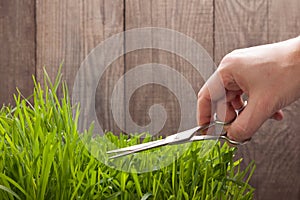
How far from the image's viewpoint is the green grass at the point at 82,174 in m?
0.78

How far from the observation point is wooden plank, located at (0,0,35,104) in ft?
5.05

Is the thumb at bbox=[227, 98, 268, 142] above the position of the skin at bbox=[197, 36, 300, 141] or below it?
below

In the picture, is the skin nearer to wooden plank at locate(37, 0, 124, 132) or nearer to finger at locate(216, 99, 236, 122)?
finger at locate(216, 99, 236, 122)

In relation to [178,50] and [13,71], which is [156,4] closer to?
[178,50]

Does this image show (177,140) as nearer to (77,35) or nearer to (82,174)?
(82,174)

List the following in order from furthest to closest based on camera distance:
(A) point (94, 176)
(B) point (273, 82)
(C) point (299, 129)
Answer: (C) point (299, 129), (B) point (273, 82), (A) point (94, 176)

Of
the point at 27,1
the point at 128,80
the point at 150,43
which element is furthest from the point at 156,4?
the point at 27,1

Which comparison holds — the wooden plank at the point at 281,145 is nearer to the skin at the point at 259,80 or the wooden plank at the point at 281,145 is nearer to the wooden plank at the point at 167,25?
the wooden plank at the point at 167,25

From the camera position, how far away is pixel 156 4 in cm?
152

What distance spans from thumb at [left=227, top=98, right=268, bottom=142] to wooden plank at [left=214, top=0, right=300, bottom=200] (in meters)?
0.61

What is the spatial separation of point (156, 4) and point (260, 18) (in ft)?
0.90

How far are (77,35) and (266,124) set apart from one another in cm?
55

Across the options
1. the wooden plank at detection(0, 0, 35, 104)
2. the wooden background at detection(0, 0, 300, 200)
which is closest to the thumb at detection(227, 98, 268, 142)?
the wooden background at detection(0, 0, 300, 200)

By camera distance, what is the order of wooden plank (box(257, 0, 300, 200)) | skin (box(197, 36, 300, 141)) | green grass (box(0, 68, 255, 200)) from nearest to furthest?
green grass (box(0, 68, 255, 200)) < skin (box(197, 36, 300, 141)) < wooden plank (box(257, 0, 300, 200))
